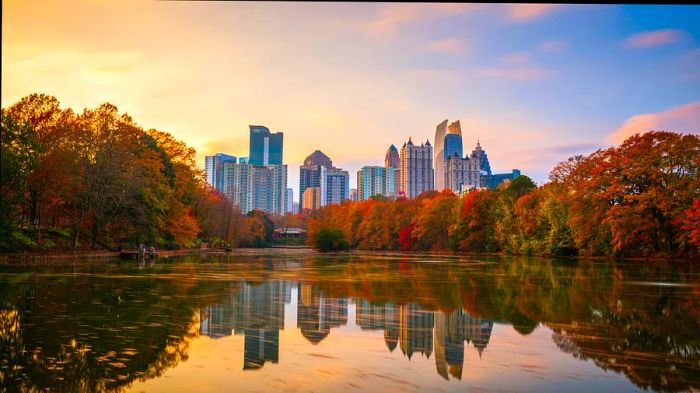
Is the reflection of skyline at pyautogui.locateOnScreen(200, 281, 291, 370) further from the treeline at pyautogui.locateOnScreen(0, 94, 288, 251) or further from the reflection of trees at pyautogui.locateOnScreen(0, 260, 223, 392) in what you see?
the treeline at pyautogui.locateOnScreen(0, 94, 288, 251)

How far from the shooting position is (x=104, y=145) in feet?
142

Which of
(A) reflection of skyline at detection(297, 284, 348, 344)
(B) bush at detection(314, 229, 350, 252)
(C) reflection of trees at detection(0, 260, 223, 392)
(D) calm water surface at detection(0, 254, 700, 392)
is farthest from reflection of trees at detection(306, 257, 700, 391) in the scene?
(B) bush at detection(314, 229, 350, 252)

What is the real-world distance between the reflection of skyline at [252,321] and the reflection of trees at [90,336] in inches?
17.0

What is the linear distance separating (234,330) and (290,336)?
3.56 ft

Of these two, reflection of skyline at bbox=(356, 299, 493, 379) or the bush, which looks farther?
the bush

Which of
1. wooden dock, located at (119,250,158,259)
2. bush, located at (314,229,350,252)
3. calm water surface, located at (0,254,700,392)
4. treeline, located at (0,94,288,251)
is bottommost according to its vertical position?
calm water surface, located at (0,254,700,392)

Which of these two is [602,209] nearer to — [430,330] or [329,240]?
[329,240]

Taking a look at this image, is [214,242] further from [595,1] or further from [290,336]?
[595,1]

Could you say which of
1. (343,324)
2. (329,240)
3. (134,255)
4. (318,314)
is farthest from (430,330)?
(329,240)

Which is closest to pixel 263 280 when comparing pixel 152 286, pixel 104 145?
pixel 152 286

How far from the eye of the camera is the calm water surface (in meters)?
7.13

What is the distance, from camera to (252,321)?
11773mm

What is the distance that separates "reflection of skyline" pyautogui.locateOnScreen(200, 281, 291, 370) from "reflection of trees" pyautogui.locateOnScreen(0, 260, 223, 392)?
0.43m

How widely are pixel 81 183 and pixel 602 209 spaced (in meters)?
40.8
